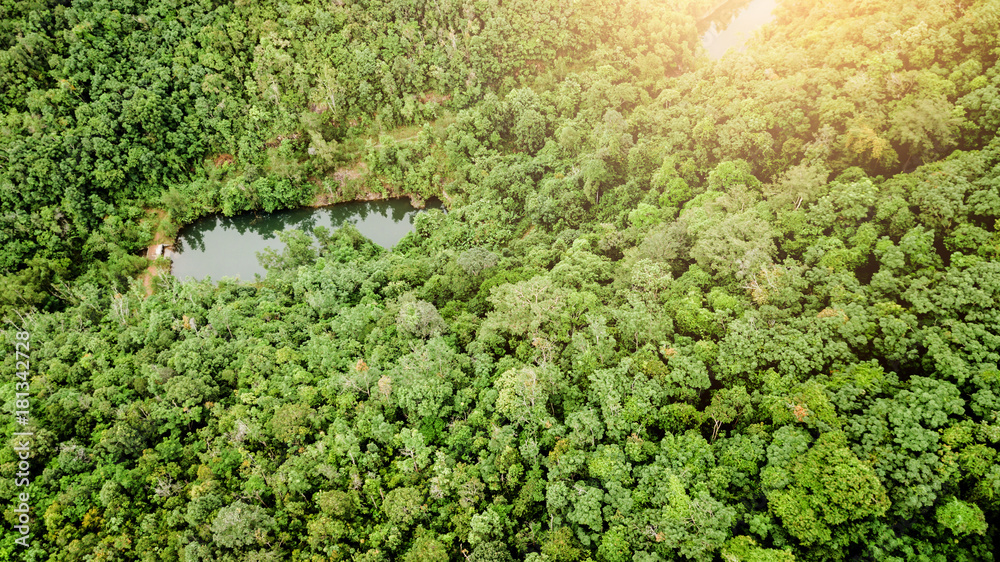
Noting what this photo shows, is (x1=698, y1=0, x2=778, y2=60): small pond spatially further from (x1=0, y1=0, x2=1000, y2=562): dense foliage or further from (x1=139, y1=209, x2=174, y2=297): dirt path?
(x1=139, y1=209, x2=174, y2=297): dirt path

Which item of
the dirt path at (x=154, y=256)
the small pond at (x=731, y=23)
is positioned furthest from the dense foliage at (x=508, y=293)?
the small pond at (x=731, y=23)

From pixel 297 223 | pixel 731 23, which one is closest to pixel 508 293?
pixel 297 223

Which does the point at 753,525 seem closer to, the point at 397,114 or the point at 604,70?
the point at 604,70

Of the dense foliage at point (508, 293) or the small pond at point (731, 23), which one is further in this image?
the small pond at point (731, 23)

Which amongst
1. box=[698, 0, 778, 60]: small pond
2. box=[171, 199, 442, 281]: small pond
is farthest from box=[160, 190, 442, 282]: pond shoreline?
box=[698, 0, 778, 60]: small pond

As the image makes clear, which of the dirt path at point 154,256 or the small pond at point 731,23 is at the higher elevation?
the small pond at point 731,23

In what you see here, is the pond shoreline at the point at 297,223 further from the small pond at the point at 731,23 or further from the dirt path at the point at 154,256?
the small pond at the point at 731,23
